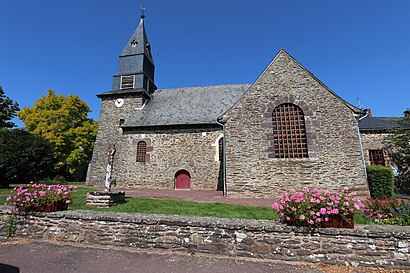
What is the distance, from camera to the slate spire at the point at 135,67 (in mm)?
20028

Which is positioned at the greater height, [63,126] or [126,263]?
[63,126]

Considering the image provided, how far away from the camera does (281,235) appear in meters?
3.98

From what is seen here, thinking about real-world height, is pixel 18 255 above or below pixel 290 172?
below

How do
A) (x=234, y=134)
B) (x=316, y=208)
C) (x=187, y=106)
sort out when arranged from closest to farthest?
(x=316, y=208) → (x=234, y=134) → (x=187, y=106)

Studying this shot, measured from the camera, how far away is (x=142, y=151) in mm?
16828

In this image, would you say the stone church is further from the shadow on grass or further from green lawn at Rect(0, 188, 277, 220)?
the shadow on grass

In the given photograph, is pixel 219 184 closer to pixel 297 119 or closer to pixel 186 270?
pixel 297 119

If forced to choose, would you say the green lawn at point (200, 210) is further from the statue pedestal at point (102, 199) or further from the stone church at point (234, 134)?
the stone church at point (234, 134)

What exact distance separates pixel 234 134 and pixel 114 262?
839cm

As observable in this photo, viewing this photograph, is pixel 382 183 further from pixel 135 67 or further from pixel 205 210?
pixel 135 67

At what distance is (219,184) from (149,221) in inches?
429

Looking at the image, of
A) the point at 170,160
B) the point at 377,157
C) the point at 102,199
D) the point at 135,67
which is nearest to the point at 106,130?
the point at 135,67

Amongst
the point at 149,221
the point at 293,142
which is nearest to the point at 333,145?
the point at 293,142

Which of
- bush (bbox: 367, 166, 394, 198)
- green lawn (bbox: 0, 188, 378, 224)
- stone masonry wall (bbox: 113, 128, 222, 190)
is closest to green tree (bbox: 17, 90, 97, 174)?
stone masonry wall (bbox: 113, 128, 222, 190)
